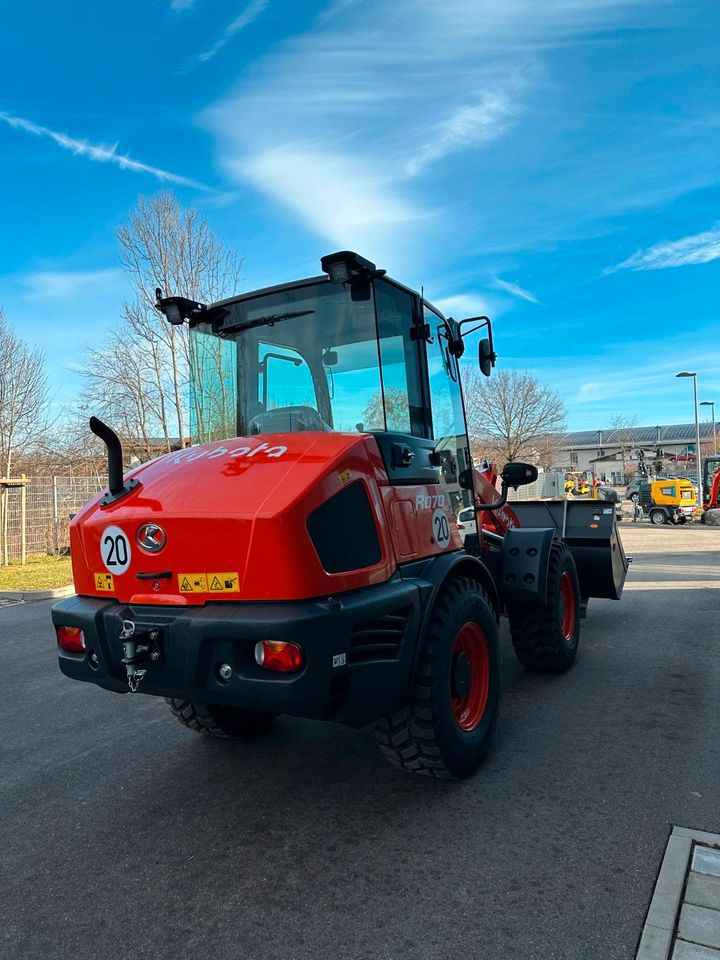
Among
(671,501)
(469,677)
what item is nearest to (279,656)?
(469,677)

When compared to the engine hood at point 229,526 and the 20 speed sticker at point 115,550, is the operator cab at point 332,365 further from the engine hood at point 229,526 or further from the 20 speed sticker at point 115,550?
the 20 speed sticker at point 115,550

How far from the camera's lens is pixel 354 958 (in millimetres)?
2271

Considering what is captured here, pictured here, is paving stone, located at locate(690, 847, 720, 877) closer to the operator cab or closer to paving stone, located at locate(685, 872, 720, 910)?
paving stone, located at locate(685, 872, 720, 910)

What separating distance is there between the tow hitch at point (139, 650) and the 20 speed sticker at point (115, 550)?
0.32m

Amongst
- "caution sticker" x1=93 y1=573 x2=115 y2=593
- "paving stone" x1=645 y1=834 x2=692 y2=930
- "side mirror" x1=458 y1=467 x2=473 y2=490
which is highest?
"side mirror" x1=458 y1=467 x2=473 y2=490

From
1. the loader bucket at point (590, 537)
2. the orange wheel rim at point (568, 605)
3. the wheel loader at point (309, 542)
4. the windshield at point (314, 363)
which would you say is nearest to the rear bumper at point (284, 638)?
the wheel loader at point (309, 542)

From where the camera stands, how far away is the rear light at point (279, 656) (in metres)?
2.68

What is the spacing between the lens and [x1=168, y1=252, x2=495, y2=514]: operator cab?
3.55 metres

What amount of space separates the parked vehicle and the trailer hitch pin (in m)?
24.4

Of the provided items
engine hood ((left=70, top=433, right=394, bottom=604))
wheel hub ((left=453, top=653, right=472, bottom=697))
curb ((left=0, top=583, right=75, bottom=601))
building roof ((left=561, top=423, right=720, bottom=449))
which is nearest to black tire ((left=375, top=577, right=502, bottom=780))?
wheel hub ((left=453, top=653, right=472, bottom=697))

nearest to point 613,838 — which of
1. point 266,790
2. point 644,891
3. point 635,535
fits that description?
point 644,891

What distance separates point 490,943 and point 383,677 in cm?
102

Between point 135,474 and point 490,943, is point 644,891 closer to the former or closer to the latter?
point 490,943

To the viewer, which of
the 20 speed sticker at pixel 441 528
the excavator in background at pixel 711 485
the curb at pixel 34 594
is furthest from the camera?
the excavator in background at pixel 711 485
